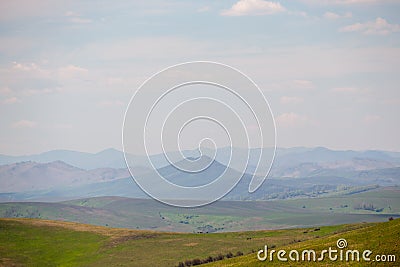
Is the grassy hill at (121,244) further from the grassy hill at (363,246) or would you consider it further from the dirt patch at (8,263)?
the grassy hill at (363,246)

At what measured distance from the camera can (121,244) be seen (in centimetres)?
12725

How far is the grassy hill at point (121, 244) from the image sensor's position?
111188 mm

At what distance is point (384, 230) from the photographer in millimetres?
76812

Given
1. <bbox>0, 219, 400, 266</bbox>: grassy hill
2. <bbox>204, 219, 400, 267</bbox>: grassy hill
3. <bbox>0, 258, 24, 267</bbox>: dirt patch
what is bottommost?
<bbox>0, 258, 24, 267</bbox>: dirt patch

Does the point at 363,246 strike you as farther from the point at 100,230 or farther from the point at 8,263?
the point at 100,230

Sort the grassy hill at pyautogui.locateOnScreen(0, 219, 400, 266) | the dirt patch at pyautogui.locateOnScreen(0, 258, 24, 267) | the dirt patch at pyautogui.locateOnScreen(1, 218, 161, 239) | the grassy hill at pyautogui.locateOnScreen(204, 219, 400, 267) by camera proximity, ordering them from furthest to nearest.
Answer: the dirt patch at pyautogui.locateOnScreen(1, 218, 161, 239), the grassy hill at pyautogui.locateOnScreen(0, 219, 400, 266), the dirt patch at pyautogui.locateOnScreen(0, 258, 24, 267), the grassy hill at pyautogui.locateOnScreen(204, 219, 400, 267)

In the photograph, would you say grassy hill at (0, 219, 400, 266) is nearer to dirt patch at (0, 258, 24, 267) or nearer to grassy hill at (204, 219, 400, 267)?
dirt patch at (0, 258, 24, 267)

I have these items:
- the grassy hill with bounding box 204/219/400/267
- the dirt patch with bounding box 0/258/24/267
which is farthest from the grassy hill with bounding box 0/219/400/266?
the grassy hill with bounding box 204/219/400/267

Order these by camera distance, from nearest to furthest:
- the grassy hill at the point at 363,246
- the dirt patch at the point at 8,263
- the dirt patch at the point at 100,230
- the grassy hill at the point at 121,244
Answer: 1. the grassy hill at the point at 363,246
2. the dirt patch at the point at 8,263
3. the grassy hill at the point at 121,244
4. the dirt patch at the point at 100,230

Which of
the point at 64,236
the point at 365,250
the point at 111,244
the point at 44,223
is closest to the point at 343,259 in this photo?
the point at 365,250

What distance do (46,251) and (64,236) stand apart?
1341 cm

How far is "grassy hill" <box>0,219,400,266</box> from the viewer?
111188mm

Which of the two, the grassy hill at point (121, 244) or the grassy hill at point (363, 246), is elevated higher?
the grassy hill at point (363, 246)

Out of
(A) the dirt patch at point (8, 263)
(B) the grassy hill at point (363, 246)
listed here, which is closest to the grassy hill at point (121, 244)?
(A) the dirt patch at point (8, 263)
